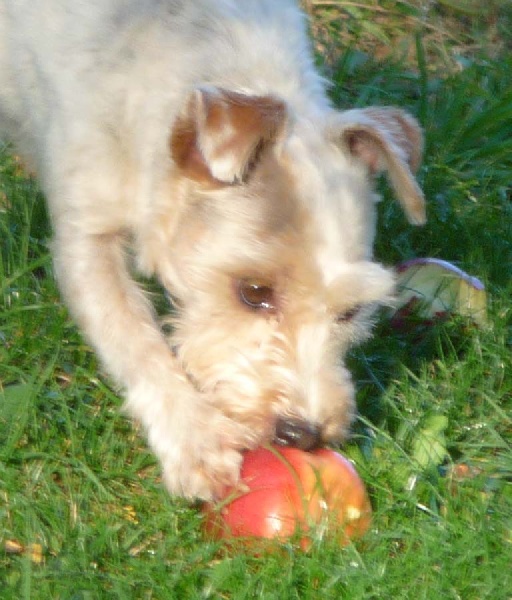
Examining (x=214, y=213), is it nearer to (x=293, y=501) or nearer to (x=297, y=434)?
(x=297, y=434)

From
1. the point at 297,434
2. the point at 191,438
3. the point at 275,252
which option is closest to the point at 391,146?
the point at 275,252

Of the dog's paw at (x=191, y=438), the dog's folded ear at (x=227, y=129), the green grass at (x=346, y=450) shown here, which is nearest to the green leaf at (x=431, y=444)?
the green grass at (x=346, y=450)

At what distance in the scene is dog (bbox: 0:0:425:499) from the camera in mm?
3158

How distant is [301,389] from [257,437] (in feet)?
0.61

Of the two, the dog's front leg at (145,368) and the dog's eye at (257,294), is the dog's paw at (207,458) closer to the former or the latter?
the dog's front leg at (145,368)

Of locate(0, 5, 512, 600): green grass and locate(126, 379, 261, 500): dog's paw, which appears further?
locate(126, 379, 261, 500): dog's paw

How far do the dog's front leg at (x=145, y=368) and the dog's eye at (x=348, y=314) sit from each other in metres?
0.44

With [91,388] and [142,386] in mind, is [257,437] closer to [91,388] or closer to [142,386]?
[142,386]

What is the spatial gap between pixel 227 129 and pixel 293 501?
40.1 inches

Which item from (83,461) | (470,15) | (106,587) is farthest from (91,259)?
(470,15)


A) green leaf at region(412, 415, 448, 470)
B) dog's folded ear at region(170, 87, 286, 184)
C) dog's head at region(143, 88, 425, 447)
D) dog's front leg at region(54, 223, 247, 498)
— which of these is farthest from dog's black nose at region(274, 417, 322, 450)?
dog's folded ear at region(170, 87, 286, 184)

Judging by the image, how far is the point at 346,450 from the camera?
341cm

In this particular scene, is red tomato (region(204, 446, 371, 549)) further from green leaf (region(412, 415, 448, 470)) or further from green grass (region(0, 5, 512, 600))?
green leaf (region(412, 415, 448, 470))

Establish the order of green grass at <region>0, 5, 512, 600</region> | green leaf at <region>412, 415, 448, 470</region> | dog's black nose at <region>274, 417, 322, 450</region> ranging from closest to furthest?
green grass at <region>0, 5, 512, 600</region>, dog's black nose at <region>274, 417, 322, 450</region>, green leaf at <region>412, 415, 448, 470</region>
